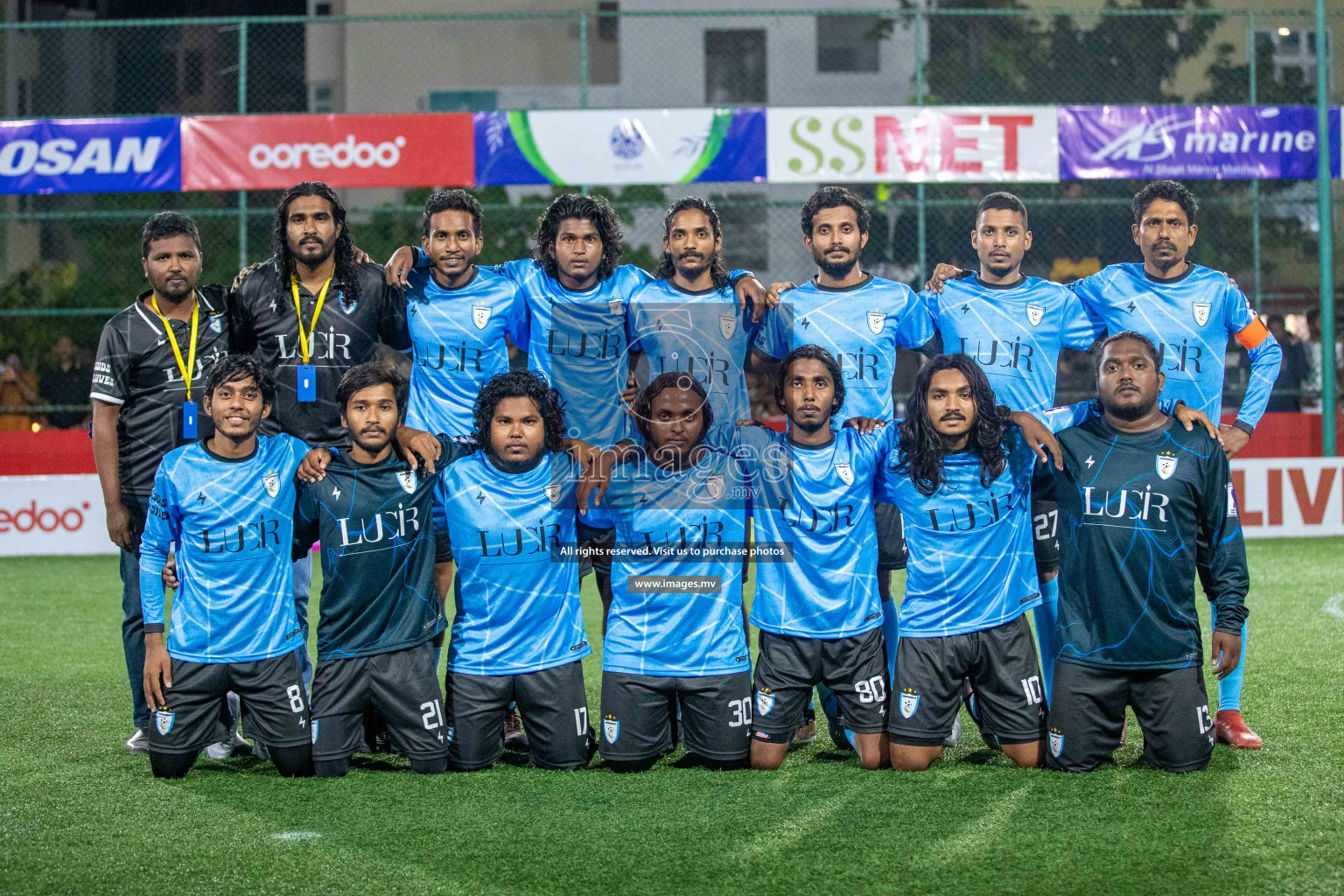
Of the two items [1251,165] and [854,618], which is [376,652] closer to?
[854,618]

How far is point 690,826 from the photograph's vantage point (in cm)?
386

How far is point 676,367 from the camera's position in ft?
16.6

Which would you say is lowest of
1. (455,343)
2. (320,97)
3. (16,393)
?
(455,343)

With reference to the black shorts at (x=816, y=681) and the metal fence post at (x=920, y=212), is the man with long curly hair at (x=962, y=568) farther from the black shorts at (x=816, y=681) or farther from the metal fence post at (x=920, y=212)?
the metal fence post at (x=920, y=212)

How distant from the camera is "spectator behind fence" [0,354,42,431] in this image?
12828 millimetres

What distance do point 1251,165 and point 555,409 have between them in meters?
9.93

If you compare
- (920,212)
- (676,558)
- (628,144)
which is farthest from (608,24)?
(676,558)

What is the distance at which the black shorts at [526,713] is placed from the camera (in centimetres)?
452

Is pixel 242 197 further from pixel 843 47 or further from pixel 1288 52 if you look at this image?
pixel 843 47

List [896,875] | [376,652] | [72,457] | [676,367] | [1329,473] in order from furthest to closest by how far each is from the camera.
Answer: [72,457] < [1329,473] < [676,367] < [376,652] < [896,875]

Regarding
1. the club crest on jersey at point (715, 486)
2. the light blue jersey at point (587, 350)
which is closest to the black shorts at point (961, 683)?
the club crest on jersey at point (715, 486)

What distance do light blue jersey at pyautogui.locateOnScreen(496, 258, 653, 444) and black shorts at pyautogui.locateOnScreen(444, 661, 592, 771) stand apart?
108 cm

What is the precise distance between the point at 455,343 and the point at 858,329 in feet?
5.36

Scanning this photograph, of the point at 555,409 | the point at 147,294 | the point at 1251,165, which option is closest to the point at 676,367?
the point at 555,409
